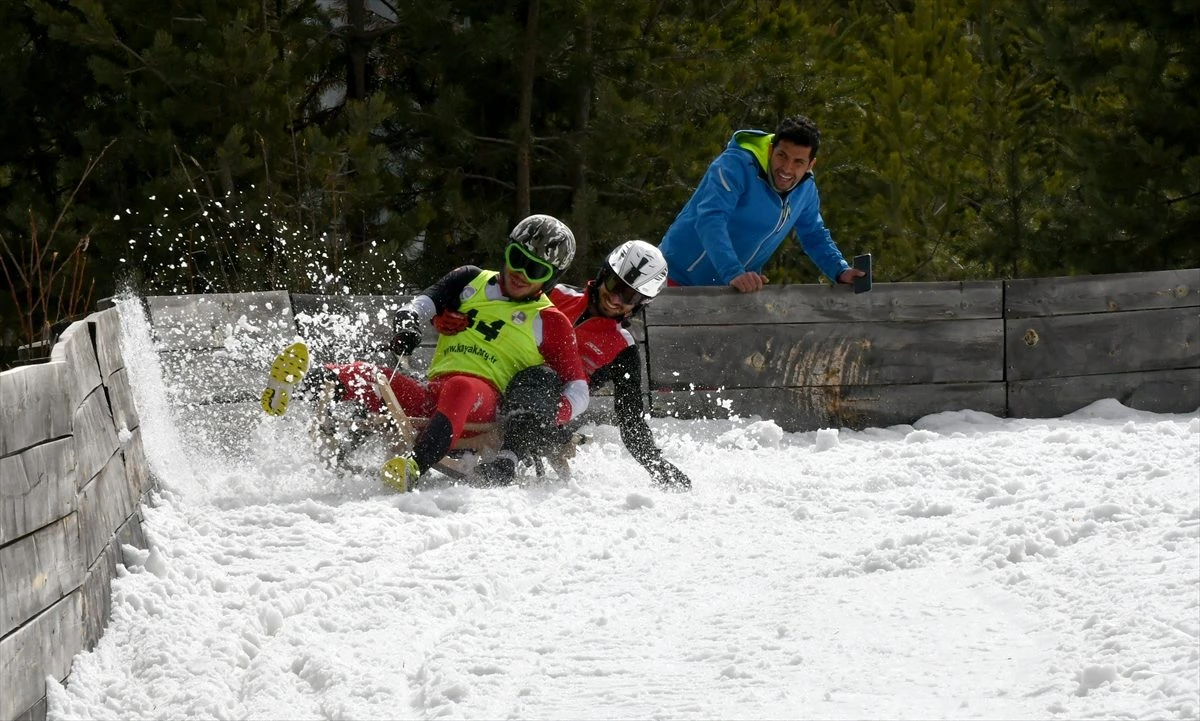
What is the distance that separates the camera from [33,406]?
10.5 feet

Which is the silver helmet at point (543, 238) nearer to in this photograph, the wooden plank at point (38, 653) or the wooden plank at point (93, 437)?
the wooden plank at point (93, 437)

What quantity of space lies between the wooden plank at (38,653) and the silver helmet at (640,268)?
10.1 feet

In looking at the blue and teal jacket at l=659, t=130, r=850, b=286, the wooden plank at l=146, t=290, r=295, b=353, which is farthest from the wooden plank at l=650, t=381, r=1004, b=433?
the wooden plank at l=146, t=290, r=295, b=353

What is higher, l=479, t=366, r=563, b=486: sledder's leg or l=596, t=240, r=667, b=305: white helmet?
l=596, t=240, r=667, b=305: white helmet

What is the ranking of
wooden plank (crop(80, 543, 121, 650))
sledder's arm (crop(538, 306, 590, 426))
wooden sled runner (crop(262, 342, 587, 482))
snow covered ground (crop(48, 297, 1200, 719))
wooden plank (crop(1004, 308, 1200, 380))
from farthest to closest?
wooden plank (crop(1004, 308, 1200, 380)) → sledder's arm (crop(538, 306, 590, 426)) → wooden sled runner (crop(262, 342, 587, 482)) → wooden plank (crop(80, 543, 121, 650)) → snow covered ground (crop(48, 297, 1200, 719))

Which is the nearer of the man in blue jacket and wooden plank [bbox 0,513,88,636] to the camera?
wooden plank [bbox 0,513,88,636]

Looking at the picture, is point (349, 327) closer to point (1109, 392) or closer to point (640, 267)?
point (640, 267)

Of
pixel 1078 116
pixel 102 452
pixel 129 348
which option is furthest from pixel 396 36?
pixel 102 452

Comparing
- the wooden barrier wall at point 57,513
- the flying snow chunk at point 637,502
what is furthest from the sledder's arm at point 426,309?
the wooden barrier wall at point 57,513

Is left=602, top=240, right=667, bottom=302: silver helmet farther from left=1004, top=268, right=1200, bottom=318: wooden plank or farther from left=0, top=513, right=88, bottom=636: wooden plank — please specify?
left=0, top=513, right=88, bottom=636: wooden plank

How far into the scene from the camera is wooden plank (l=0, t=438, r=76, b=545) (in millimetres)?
2912

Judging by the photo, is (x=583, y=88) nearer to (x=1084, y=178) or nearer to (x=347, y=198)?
(x=347, y=198)

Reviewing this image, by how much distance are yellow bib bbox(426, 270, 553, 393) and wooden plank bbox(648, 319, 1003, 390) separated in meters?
1.07

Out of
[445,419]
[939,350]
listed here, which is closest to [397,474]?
[445,419]
